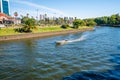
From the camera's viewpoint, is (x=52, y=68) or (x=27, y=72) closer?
(x=27, y=72)

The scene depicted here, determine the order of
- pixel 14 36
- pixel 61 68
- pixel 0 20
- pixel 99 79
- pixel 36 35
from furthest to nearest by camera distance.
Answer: pixel 0 20
pixel 36 35
pixel 14 36
pixel 61 68
pixel 99 79

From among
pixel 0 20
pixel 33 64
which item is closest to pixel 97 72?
pixel 33 64

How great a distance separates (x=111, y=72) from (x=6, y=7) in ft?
604

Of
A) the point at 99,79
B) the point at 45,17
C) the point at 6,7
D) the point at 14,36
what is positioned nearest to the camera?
the point at 99,79

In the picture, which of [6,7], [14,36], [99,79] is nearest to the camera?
[99,79]

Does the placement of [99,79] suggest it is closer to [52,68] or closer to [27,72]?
[52,68]

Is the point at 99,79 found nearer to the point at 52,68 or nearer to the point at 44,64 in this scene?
the point at 52,68

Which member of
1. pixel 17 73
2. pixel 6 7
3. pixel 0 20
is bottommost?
pixel 17 73

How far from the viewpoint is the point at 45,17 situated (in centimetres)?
17438

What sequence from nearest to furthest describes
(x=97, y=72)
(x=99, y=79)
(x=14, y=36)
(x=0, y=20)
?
(x=99, y=79)
(x=97, y=72)
(x=14, y=36)
(x=0, y=20)

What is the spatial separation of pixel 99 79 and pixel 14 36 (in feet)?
172

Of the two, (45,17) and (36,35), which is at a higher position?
(45,17)

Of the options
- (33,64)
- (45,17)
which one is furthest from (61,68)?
(45,17)

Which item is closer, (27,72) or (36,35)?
(27,72)
